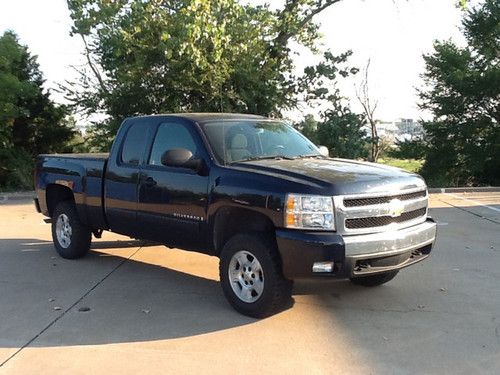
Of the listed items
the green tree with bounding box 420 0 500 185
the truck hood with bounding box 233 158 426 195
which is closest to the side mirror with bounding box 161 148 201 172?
the truck hood with bounding box 233 158 426 195

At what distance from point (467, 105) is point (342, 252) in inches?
761

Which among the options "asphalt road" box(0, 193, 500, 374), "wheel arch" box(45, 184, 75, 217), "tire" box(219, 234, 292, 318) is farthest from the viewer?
"wheel arch" box(45, 184, 75, 217)

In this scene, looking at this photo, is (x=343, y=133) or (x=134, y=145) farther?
(x=343, y=133)

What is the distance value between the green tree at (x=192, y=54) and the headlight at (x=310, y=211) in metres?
9.66

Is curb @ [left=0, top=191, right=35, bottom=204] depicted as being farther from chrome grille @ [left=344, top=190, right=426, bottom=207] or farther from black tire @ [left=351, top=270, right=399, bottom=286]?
chrome grille @ [left=344, top=190, right=426, bottom=207]

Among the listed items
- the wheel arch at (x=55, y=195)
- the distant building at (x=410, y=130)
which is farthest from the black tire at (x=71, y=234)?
the distant building at (x=410, y=130)

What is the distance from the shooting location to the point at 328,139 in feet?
58.2

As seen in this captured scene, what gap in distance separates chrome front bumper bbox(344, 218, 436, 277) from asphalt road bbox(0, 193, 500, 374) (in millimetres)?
516

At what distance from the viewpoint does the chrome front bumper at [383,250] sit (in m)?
4.80

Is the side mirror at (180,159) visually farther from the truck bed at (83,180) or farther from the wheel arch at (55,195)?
the wheel arch at (55,195)

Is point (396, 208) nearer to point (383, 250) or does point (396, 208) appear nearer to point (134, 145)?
point (383, 250)

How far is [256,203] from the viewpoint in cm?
507

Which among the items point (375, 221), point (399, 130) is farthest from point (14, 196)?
point (399, 130)

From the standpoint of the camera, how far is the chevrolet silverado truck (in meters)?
4.82
